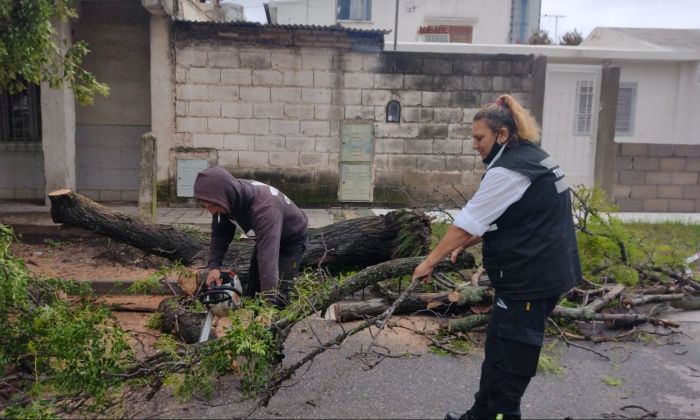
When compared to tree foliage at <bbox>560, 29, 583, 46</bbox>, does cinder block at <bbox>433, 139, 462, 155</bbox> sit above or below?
below

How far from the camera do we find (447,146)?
1108 cm

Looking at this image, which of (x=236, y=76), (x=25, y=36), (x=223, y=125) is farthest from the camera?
(x=223, y=125)

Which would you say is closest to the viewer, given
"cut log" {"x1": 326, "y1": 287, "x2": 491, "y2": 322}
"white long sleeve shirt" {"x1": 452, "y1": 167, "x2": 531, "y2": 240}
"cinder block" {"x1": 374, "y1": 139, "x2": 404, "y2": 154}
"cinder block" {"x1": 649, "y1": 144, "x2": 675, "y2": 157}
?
"white long sleeve shirt" {"x1": 452, "y1": 167, "x2": 531, "y2": 240}

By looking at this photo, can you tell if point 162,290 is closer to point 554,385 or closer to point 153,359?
point 153,359

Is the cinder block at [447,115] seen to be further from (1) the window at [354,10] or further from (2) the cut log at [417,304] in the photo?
(1) the window at [354,10]

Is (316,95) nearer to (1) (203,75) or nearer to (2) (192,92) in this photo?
(1) (203,75)

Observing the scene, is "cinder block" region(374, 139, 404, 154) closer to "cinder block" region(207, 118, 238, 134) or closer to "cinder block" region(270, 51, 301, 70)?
"cinder block" region(270, 51, 301, 70)

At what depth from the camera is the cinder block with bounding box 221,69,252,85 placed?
10562mm

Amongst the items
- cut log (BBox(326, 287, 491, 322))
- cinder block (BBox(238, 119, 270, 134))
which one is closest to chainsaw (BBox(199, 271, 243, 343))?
cut log (BBox(326, 287, 491, 322))

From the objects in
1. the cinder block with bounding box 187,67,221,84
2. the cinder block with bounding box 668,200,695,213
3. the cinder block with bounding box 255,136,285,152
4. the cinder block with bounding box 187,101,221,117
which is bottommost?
the cinder block with bounding box 668,200,695,213

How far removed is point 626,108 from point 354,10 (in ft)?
Result: 34.8

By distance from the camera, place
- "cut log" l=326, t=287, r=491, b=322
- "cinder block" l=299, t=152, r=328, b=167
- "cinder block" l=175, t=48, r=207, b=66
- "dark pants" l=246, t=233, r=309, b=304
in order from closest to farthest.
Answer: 1. "dark pants" l=246, t=233, r=309, b=304
2. "cut log" l=326, t=287, r=491, b=322
3. "cinder block" l=175, t=48, r=207, b=66
4. "cinder block" l=299, t=152, r=328, b=167

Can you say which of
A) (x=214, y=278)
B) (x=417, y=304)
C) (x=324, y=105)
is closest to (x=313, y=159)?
(x=324, y=105)

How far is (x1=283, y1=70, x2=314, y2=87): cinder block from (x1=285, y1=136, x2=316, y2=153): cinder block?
3.06 ft
